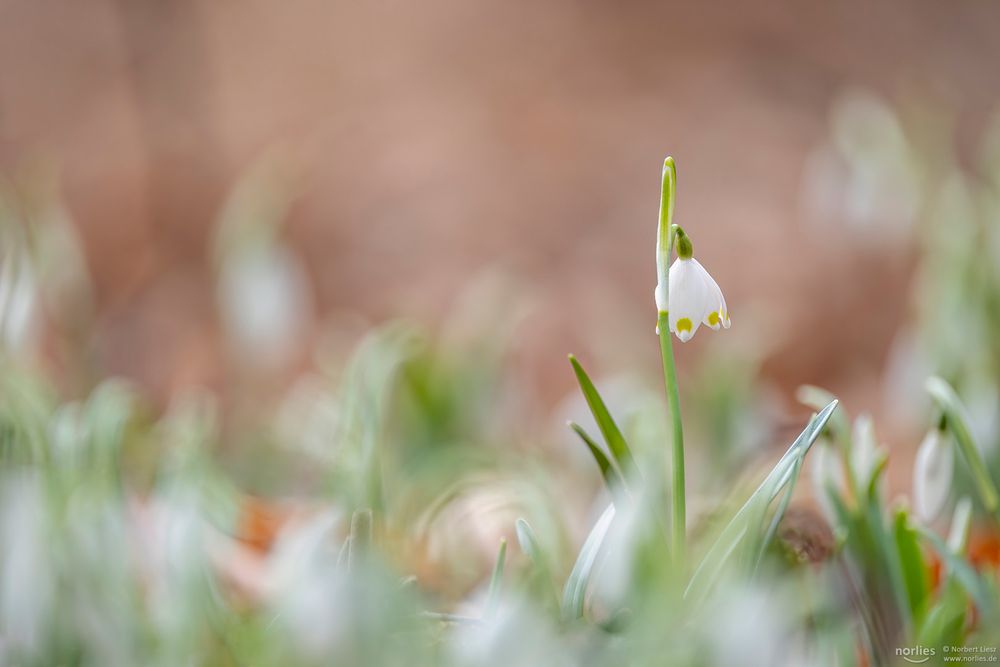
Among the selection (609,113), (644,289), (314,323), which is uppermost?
(609,113)

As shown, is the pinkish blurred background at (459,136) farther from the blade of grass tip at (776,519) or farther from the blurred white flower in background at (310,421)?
the blade of grass tip at (776,519)

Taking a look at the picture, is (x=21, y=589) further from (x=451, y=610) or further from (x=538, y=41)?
(x=538, y=41)

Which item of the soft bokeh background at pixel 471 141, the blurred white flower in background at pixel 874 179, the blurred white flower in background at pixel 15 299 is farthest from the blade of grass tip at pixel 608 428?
the soft bokeh background at pixel 471 141

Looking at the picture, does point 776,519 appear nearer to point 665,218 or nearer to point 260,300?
point 665,218

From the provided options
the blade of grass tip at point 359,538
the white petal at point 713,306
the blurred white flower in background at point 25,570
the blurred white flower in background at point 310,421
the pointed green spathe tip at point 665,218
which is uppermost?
the pointed green spathe tip at point 665,218

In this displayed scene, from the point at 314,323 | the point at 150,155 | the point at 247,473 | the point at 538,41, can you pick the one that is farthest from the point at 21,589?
the point at 538,41

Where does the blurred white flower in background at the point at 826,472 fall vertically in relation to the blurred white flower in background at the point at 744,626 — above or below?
above

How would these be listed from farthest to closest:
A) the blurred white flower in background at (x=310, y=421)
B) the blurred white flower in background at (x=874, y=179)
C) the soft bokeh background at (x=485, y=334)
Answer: the blurred white flower in background at (x=874, y=179), the blurred white flower in background at (x=310, y=421), the soft bokeh background at (x=485, y=334)

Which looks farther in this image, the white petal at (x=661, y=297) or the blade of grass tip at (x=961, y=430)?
the blade of grass tip at (x=961, y=430)
